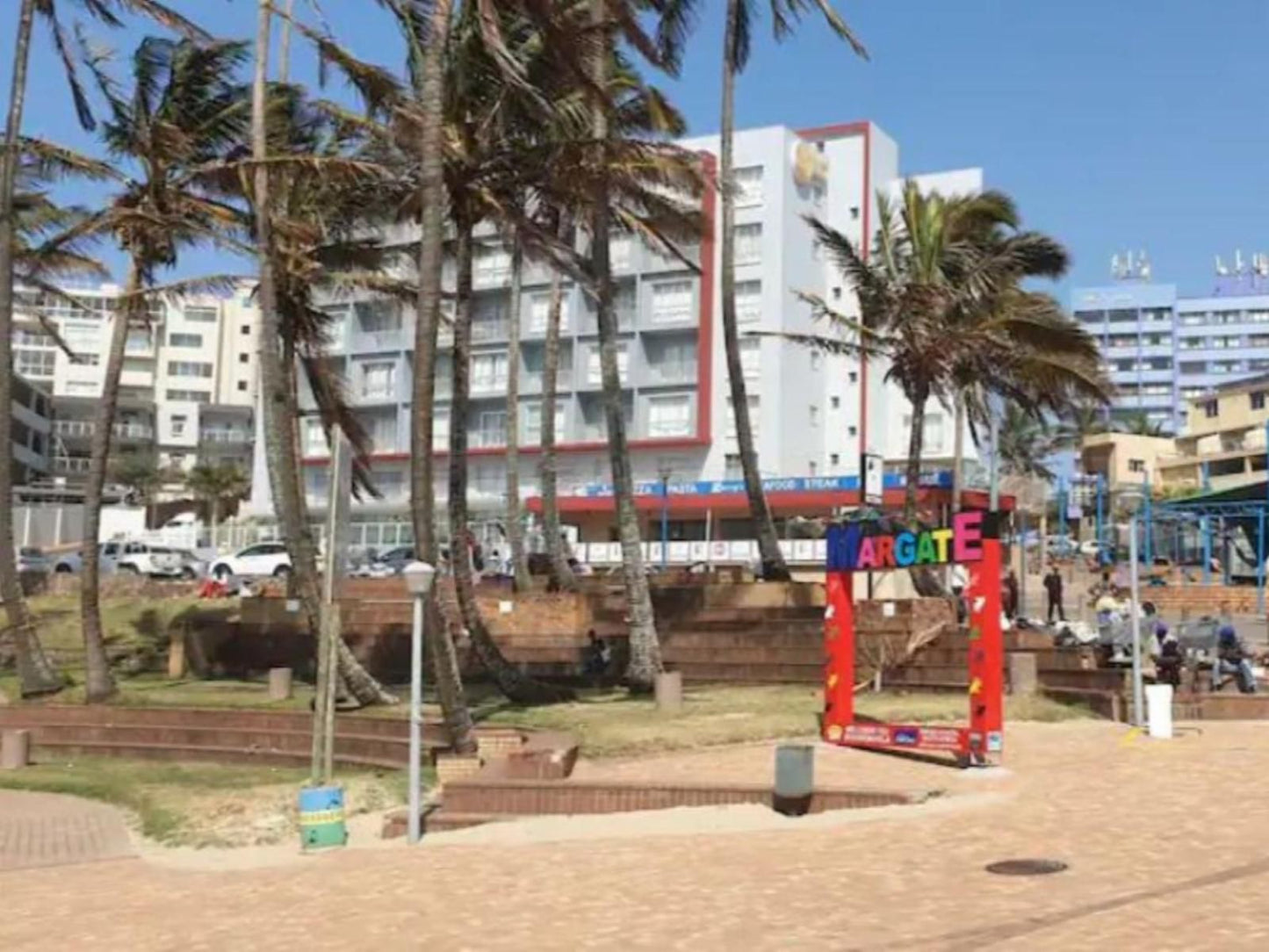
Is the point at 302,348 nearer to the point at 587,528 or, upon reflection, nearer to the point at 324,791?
the point at 324,791

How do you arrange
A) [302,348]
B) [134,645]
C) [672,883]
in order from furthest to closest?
1. [134,645]
2. [302,348]
3. [672,883]

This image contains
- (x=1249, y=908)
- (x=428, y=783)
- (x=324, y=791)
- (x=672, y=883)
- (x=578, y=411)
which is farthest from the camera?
(x=578, y=411)

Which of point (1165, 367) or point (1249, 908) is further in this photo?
point (1165, 367)

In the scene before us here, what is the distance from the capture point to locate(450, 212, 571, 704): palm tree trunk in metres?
19.5

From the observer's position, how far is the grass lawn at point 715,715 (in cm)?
1609

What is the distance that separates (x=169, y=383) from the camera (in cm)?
11312

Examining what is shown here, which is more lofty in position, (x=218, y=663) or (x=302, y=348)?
(x=302, y=348)

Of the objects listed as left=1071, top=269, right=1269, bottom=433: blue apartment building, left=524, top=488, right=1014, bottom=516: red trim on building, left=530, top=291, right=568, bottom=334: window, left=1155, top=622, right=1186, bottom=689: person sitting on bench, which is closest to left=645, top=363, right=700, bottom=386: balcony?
left=530, top=291, right=568, bottom=334: window

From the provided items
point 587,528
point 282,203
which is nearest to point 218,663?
point 282,203

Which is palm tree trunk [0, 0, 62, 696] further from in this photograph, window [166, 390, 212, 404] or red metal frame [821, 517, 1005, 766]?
window [166, 390, 212, 404]

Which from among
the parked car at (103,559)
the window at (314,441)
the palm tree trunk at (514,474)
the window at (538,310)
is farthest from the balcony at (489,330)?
the palm tree trunk at (514,474)

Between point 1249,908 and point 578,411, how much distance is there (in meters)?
65.1

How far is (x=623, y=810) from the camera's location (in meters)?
12.4

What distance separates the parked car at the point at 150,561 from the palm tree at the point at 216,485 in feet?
142
